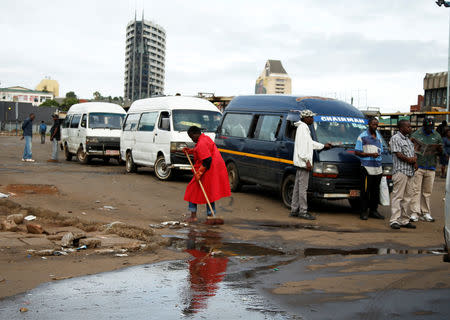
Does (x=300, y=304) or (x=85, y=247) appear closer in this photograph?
(x=300, y=304)

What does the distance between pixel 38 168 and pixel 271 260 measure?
45.2 feet

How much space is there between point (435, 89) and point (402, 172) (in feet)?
178

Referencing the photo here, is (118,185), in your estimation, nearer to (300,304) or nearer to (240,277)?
(240,277)

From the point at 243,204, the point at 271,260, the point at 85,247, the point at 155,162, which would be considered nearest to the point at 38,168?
the point at 155,162

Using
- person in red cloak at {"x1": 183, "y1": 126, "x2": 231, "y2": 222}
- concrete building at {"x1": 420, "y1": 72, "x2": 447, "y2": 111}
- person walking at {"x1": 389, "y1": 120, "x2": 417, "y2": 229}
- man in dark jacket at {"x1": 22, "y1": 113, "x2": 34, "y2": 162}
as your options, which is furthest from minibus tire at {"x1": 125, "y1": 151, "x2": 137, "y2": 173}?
concrete building at {"x1": 420, "y1": 72, "x2": 447, "y2": 111}

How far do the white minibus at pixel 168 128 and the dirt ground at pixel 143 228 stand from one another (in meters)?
0.80

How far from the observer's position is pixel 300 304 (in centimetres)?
470

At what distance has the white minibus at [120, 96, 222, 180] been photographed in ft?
50.6

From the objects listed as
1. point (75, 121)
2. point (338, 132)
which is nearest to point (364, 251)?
point (338, 132)

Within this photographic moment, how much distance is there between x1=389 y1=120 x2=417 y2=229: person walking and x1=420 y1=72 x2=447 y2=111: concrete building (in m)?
50.8

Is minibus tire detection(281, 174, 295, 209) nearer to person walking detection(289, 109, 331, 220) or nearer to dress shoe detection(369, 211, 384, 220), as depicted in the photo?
person walking detection(289, 109, 331, 220)

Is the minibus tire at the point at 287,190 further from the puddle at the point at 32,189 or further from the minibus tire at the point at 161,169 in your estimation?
the minibus tire at the point at 161,169

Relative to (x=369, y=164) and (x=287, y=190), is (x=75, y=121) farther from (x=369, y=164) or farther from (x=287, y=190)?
(x=369, y=164)

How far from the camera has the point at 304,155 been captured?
395 inches
